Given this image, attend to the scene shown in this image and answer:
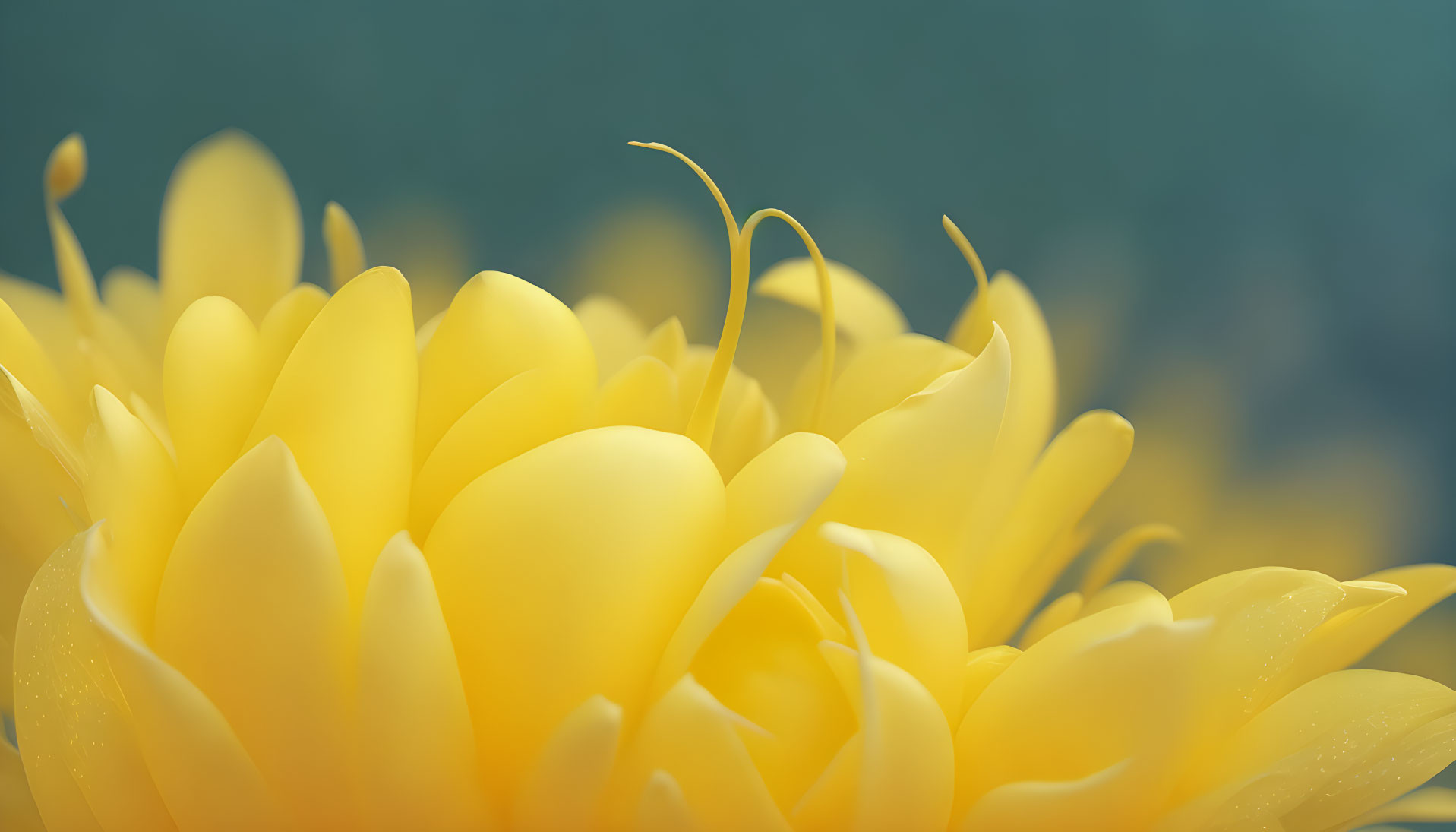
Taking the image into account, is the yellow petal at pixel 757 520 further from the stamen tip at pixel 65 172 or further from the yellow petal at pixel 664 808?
the stamen tip at pixel 65 172

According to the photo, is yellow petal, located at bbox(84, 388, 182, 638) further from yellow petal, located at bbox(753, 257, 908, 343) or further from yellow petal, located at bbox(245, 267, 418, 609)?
yellow petal, located at bbox(753, 257, 908, 343)

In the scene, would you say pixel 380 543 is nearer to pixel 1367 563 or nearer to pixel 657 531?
pixel 657 531

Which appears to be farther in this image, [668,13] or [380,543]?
[668,13]

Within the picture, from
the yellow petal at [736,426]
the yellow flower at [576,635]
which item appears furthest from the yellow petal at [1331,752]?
the yellow petal at [736,426]

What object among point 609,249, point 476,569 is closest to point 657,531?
point 476,569
